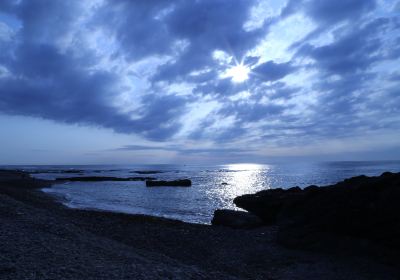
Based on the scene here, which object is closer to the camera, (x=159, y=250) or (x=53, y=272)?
(x=53, y=272)

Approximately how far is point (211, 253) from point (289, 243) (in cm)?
493

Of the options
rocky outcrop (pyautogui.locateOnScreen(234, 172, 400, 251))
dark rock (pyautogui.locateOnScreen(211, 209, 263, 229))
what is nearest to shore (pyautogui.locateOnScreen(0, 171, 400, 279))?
dark rock (pyautogui.locateOnScreen(211, 209, 263, 229))

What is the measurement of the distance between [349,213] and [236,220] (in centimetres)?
1035

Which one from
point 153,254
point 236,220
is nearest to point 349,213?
point 236,220

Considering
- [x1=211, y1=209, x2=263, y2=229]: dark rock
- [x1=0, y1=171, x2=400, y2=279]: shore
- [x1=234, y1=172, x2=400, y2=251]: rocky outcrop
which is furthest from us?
[x1=211, y1=209, x2=263, y2=229]: dark rock

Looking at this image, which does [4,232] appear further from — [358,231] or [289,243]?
[358,231]

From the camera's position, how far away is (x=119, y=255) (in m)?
13.6

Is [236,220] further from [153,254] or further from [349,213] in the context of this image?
[153,254]

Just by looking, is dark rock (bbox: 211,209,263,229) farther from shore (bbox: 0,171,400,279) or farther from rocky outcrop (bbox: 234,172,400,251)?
rocky outcrop (bbox: 234,172,400,251)

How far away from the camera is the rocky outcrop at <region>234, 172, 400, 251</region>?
17.0 metres

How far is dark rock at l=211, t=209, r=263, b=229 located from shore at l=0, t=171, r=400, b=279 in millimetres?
1100

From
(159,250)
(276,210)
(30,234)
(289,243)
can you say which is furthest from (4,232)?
(276,210)

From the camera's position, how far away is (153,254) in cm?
1588

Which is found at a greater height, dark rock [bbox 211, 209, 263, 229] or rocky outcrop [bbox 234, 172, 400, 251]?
rocky outcrop [bbox 234, 172, 400, 251]
